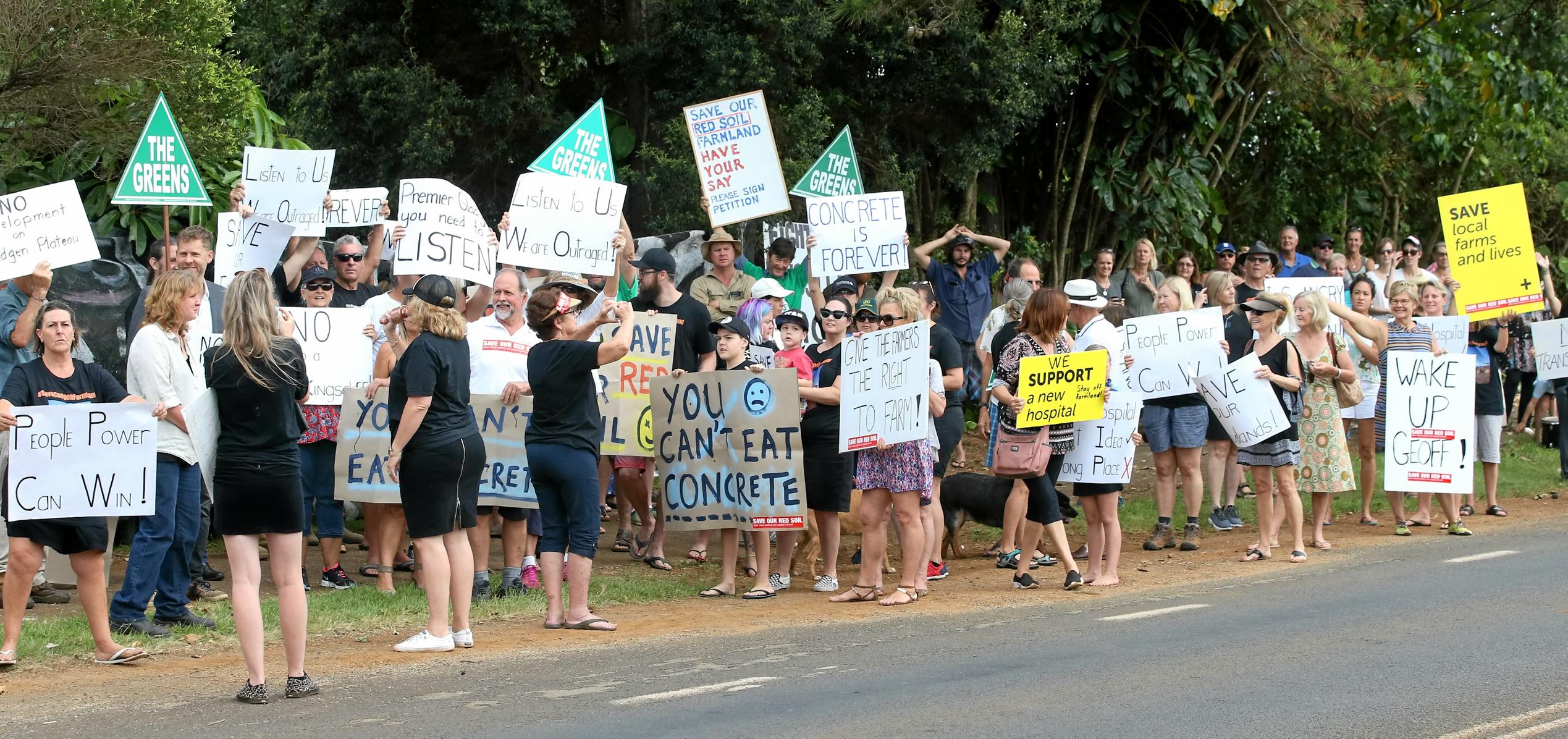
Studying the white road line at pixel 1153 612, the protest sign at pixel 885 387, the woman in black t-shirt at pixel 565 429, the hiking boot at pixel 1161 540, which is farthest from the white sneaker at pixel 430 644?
the hiking boot at pixel 1161 540

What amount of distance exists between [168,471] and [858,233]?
21.3ft

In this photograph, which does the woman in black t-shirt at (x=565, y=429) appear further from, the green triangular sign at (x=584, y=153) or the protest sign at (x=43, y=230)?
the green triangular sign at (x=584, y=153)

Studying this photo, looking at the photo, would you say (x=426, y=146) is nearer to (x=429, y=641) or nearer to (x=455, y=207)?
(x=455, y=207)

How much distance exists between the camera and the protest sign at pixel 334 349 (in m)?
10.7

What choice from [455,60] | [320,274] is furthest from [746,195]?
[455,60]

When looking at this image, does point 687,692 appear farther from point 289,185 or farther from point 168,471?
point 289,185

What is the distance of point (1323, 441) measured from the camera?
39.8 feet

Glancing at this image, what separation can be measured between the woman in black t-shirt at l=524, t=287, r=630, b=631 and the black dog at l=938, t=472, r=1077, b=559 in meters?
3.38

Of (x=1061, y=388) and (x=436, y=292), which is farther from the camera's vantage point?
(x=1061, y=388)

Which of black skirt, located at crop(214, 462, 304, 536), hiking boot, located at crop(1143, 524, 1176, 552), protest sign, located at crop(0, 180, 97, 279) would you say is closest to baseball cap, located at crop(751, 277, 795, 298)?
hiking boot, located at crop(1143, 524, 1176, 552)

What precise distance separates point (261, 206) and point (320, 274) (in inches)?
29.2

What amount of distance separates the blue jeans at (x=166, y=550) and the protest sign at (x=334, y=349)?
5.69 feet

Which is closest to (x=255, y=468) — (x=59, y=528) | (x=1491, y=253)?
(x=59, y=528)

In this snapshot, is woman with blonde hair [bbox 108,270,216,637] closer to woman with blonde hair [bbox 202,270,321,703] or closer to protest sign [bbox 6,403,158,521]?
protest sign [bbox 6,403,158,521]
